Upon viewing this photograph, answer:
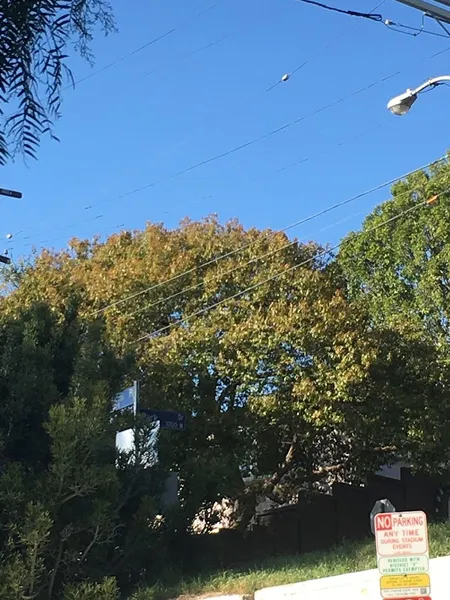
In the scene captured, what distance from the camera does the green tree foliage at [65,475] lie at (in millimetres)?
9852

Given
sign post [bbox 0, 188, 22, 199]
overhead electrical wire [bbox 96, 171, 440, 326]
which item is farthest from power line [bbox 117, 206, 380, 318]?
sign post [bbox 0, 188, 22, 199]

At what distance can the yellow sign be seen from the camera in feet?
21.3

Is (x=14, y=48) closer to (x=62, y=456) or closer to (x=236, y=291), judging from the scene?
(x=62, y=456)

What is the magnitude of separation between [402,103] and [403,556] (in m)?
6.93

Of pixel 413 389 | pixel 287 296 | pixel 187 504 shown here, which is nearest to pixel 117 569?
pixel 187 504

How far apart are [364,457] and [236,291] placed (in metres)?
6.07

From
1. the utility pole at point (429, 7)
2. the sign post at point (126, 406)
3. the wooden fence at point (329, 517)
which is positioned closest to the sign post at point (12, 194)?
the utility pole at point (429, 7)

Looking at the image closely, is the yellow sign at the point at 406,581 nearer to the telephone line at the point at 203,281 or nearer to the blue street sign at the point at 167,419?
the blue street sign at the point at 167,419

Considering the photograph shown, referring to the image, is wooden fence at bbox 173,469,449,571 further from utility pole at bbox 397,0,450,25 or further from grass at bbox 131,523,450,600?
utility pole at bbox 397,0,450,25

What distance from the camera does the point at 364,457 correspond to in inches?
853

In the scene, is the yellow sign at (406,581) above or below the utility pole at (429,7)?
below

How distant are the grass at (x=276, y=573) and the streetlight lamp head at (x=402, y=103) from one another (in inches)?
253

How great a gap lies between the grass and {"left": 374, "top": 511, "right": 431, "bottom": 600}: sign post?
14.3ft

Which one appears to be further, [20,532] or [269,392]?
[269,392]
